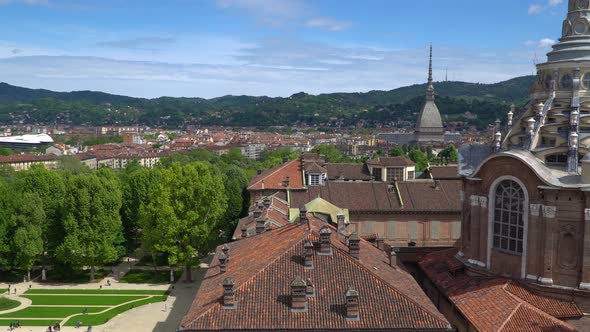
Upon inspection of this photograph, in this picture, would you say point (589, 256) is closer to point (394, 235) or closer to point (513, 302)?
point (513, 302)

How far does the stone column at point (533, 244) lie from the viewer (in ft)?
117

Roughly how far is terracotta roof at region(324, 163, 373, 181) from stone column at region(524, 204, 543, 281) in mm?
48442

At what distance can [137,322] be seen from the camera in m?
48.6

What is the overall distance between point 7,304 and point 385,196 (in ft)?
143

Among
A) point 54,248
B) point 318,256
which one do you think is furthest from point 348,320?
point 54,248

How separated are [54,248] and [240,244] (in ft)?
109

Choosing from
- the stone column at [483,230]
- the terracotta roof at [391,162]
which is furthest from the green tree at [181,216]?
the stone column at [483,230]

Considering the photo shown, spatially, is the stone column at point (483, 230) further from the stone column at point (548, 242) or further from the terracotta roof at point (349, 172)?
the terracotta roof at point (349, 172)

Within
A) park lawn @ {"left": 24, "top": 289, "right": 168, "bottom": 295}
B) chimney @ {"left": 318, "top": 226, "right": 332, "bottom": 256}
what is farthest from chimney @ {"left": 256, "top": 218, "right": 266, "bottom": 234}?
park lawn @ {"left": 24, "top": 289, "right": 168, "bottom": 295}

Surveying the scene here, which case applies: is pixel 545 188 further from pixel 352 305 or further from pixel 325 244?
pixel 352 305

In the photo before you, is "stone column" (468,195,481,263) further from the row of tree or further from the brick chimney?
the row of tree

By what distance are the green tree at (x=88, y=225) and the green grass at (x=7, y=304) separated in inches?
320

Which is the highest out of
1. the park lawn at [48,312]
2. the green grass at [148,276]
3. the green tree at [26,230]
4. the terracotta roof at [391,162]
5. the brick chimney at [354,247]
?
the terracotta roof at [391,162]

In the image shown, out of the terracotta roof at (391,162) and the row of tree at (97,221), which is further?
the terracotta roof at (391,162)
